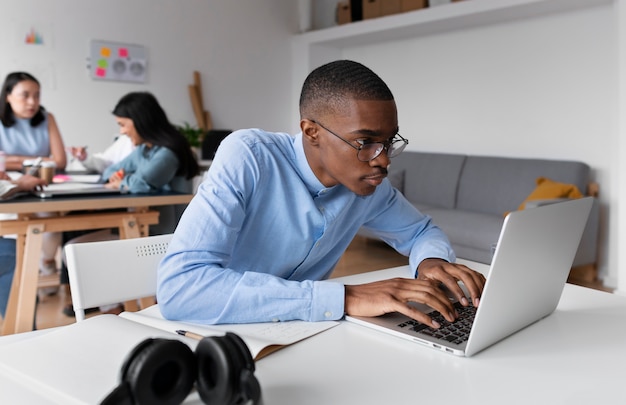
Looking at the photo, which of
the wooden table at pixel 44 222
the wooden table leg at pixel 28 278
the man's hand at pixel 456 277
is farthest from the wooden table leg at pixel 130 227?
the man's hand at pixel 456 277

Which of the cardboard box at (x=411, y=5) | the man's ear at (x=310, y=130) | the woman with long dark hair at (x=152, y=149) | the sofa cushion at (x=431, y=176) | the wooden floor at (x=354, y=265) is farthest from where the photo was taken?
the cardboard box at (x=411, y=5)

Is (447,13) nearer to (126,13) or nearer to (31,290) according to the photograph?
(126,13)

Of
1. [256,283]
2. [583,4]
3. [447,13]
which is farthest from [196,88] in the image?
[256,283]

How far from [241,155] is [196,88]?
5148mm

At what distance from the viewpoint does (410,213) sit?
1.64 m

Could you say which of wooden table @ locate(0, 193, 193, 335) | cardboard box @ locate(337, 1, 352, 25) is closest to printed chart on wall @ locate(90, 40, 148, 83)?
cardboard box @ locate(337, 1, 352, 25)

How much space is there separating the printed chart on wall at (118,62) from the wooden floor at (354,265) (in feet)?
8.12

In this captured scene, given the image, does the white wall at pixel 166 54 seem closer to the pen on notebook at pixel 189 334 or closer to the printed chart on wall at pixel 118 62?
the printed chart on wall at pixel 118 62

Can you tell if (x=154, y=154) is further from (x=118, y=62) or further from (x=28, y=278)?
(x=118, y=62)

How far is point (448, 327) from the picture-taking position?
3.52 ft

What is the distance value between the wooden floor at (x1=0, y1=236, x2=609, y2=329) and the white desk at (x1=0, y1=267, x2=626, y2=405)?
2.31 metres

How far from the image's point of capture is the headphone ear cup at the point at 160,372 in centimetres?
68

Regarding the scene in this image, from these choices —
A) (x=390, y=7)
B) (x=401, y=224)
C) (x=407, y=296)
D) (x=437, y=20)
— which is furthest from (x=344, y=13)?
(x=407, y=296)

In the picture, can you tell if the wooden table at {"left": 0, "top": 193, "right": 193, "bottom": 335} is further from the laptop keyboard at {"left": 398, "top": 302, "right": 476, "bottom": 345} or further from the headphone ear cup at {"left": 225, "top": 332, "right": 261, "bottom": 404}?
the headphone ear cup at {"left": 225, "top": 332, "right": 261, "bottom": 404}
